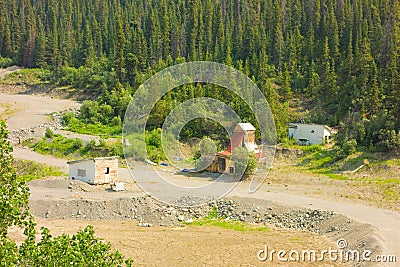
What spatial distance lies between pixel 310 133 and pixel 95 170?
21.1m

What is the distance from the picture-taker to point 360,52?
58.9 m

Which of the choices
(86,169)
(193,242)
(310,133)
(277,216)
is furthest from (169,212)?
(310,133)

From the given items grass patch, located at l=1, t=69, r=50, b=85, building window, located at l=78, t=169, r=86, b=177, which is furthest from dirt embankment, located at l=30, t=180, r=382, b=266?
grass patch, located at l=1, t=69, r=50, b=85

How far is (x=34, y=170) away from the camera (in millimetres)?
43000

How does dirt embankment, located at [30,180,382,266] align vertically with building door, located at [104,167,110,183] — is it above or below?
below

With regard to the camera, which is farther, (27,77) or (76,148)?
(27,77)

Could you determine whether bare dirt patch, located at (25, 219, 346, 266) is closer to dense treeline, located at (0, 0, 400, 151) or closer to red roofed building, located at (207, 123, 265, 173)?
red roofed building, located at (207, 123, 265, 173)

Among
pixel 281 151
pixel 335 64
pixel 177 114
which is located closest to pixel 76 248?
pixel 281 151

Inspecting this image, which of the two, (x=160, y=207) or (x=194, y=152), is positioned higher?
(x=194, y=152)

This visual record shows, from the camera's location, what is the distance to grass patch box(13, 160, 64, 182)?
41.2 metres

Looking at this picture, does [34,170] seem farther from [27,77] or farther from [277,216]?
[27,77]

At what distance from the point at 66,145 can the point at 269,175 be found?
19.2m

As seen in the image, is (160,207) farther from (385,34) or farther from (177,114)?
(385,34)

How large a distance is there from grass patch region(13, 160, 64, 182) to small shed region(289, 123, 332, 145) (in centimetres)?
2199
